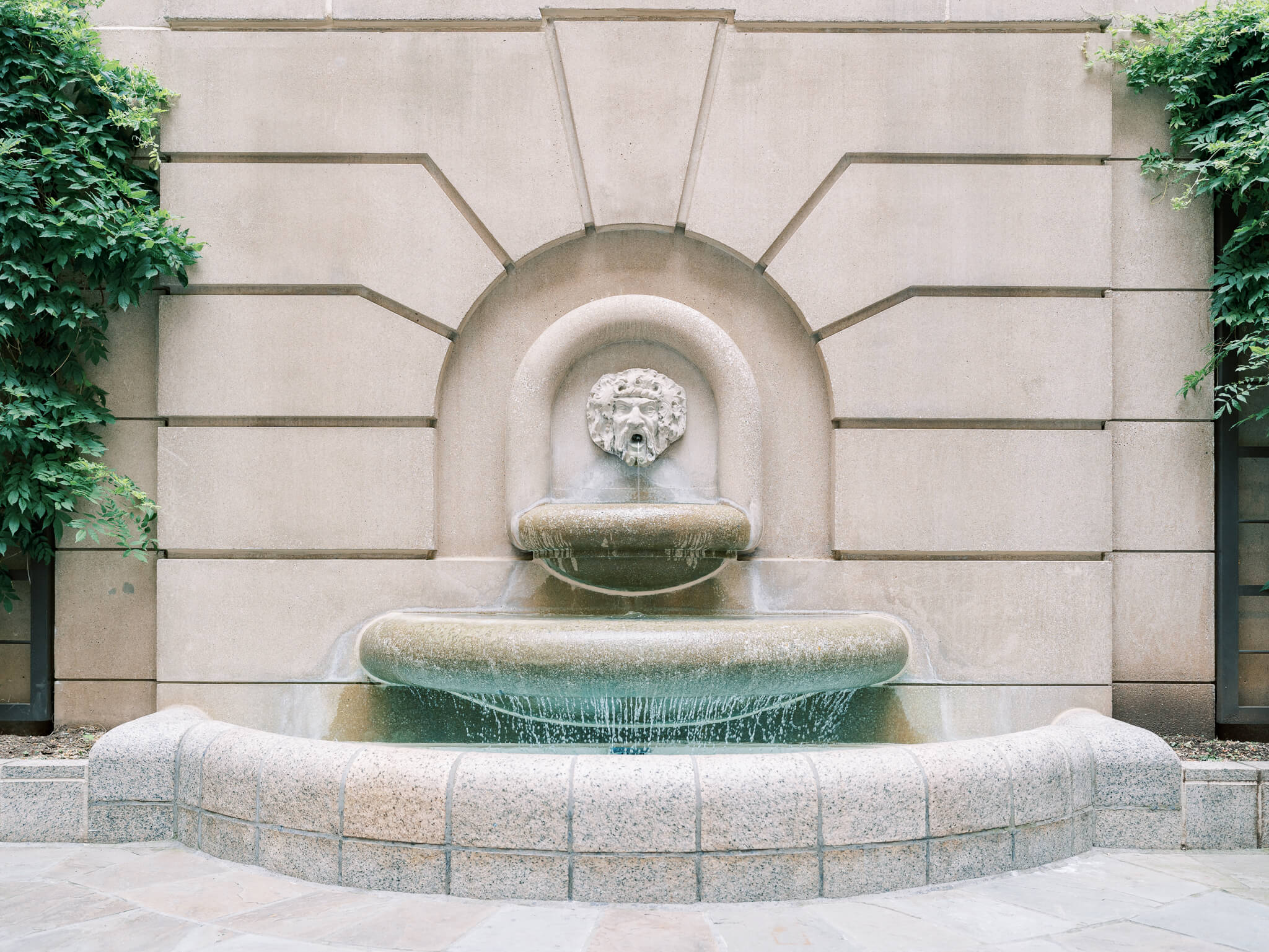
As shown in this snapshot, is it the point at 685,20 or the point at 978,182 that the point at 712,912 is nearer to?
the point at 978,182

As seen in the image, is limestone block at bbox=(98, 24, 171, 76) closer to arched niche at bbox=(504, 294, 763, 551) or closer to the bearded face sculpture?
arched niche at bbox=(504, 294, 763, 551)

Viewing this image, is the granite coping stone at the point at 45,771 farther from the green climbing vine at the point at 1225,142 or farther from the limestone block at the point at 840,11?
the green climbing vine at the point at 1225,142

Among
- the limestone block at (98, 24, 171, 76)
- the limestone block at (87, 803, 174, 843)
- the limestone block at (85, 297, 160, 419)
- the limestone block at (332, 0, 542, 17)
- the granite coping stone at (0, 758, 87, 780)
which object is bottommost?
the limestone block at (87, 803, 174, 843)

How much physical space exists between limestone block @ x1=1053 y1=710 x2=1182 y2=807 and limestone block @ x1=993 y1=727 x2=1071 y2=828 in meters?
0.40

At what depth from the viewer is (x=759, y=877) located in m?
3.58

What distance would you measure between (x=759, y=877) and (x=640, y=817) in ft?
1.88

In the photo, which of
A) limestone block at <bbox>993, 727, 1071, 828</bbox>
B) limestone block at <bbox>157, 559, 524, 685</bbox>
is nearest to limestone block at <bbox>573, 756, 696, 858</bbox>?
limestone block at <bbox>993, 727, 1071, 828</bbox>

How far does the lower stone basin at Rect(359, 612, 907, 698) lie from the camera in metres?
4.14

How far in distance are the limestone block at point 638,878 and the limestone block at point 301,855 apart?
111 cm

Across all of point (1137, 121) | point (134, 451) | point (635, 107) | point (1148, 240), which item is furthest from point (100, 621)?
point (1137, 121)

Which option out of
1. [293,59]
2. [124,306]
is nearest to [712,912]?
[124,306]

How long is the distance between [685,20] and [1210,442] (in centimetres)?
439

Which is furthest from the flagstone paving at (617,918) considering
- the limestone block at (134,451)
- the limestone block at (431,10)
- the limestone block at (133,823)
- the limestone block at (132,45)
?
the limestone block at (431,10)

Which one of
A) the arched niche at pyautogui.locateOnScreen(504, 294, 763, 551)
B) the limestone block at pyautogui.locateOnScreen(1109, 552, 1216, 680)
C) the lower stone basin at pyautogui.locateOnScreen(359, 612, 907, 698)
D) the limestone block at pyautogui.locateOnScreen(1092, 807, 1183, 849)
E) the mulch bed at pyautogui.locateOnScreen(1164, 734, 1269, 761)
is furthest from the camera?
the limestone block at pyautogui.locateOnScreen(1109, 552, 1216, 680)
